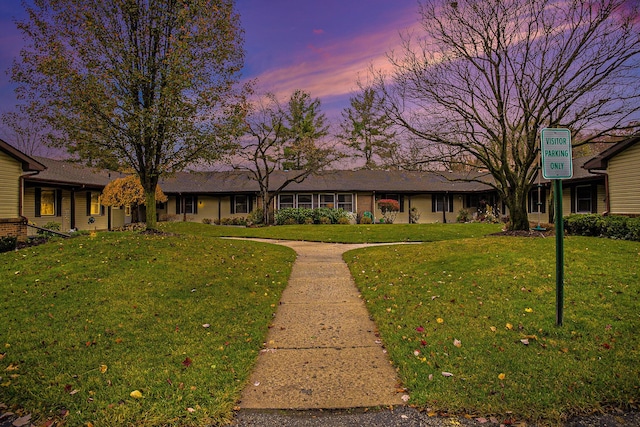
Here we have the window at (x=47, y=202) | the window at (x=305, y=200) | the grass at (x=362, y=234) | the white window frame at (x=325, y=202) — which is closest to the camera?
the grass at (x=362, y=234)

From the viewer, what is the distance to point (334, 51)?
13086 millimetres

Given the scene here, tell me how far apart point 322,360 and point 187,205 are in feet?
89.4

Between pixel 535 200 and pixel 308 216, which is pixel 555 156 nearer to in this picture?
pixel 535 200

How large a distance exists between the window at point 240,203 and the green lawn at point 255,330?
1887 cm

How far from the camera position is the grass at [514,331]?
329 centimetres

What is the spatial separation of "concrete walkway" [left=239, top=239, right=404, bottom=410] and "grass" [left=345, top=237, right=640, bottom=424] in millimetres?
247

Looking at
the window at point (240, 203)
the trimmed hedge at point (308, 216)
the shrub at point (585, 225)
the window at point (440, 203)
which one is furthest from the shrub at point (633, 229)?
the window at point (240, 203)

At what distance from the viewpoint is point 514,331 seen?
474 centimetres

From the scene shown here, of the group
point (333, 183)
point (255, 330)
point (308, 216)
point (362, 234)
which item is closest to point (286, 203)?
point (308, 216)

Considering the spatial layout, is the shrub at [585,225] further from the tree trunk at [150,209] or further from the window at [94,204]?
the window at [94,204]

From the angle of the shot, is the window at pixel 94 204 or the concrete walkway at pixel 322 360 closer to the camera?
the concrete walkway at pixel 322 360

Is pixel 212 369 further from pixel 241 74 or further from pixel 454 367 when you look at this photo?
pixel 241 74

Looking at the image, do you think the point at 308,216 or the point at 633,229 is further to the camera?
the point at 308,216

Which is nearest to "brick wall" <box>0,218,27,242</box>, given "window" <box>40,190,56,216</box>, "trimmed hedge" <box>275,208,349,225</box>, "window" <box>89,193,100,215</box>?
"window" <box>40,190,56,216</box>
